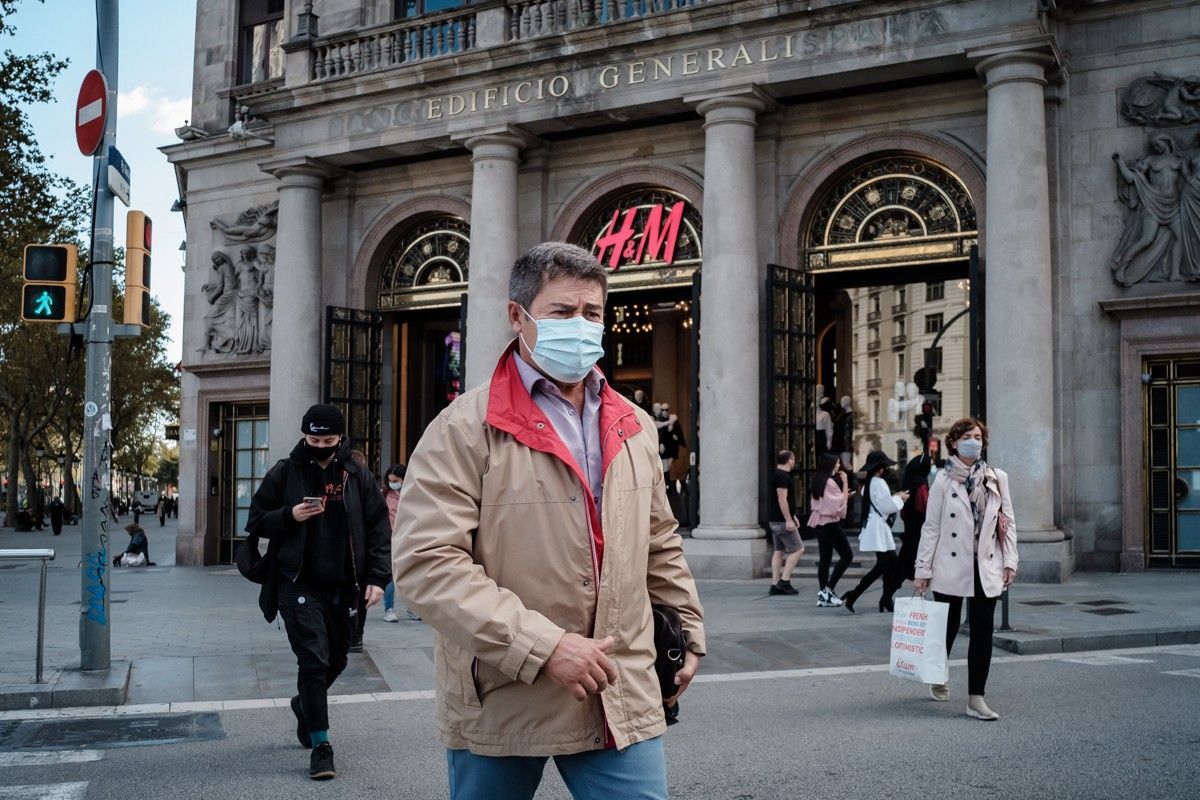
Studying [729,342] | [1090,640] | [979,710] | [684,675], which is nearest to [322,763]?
[684,675]

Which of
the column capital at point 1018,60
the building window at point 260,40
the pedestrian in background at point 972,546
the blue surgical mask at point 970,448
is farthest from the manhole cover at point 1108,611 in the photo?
the building window at point 260,40

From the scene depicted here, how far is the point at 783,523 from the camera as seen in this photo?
15.1 m

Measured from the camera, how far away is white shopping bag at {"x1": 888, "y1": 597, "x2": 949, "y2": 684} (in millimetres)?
7859

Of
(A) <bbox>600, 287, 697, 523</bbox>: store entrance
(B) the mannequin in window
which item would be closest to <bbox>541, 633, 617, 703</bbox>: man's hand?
(B) the mannequin in window

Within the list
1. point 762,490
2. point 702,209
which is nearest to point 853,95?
point 702,209

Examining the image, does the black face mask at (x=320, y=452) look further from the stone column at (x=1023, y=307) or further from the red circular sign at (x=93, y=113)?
the stone column at (x=1023, y=307)

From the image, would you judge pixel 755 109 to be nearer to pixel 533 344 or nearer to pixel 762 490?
pixel 762 490

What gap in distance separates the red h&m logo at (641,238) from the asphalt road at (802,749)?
1236 cm

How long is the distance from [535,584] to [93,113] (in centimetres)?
917

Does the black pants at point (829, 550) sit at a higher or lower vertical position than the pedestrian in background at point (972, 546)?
lower

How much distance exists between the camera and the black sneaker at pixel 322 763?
6.49 m

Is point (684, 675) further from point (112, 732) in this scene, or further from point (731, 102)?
point (731, 102)

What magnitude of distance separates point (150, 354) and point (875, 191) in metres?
47.3

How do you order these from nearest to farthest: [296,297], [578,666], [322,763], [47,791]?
1. [578,666]
2. [47,791]
3. [322,763]
4. [296,297]
